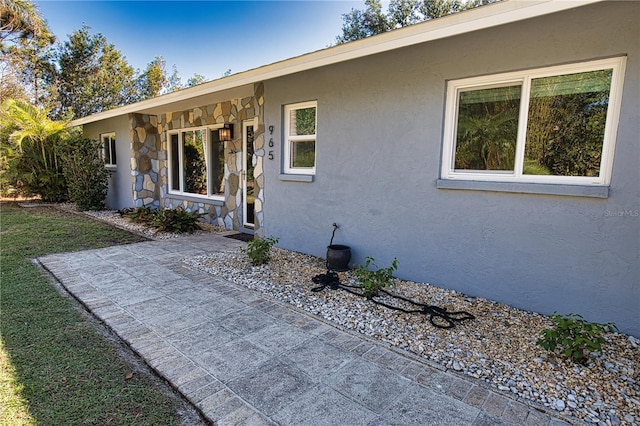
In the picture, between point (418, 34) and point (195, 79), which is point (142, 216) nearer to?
point (418, 34)

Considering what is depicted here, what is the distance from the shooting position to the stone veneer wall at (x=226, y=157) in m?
6.26

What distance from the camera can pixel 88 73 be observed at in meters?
20.0

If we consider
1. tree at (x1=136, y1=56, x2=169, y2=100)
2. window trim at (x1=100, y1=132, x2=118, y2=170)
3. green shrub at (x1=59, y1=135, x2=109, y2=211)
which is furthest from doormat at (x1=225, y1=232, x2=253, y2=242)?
tree at (x1=136, y1=56, x2=169, y2=100)

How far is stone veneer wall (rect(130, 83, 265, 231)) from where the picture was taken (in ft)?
20.5

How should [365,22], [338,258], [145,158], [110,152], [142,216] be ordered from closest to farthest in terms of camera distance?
[338,258] → [142,216] → [145,158] → [110,152] → [365,22]

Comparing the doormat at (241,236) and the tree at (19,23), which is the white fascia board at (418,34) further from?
the tree at (19,23)

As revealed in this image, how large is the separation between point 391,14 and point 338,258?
60.4 ft

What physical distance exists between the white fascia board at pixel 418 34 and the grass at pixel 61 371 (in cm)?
377

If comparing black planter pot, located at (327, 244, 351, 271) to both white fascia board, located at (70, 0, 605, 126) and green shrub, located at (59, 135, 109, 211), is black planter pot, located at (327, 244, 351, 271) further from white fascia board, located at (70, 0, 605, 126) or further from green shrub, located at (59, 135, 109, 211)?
green shrub, located at (59, 135, 109, 211)

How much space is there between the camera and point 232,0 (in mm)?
11164

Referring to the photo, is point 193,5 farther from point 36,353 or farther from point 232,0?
point 36,353

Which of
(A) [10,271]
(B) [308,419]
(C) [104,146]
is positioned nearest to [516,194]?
(B) [308,419]

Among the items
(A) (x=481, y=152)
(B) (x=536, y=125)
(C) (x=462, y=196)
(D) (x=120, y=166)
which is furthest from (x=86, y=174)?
(B) (x=536, y=125)

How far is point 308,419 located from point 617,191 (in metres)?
3.13
